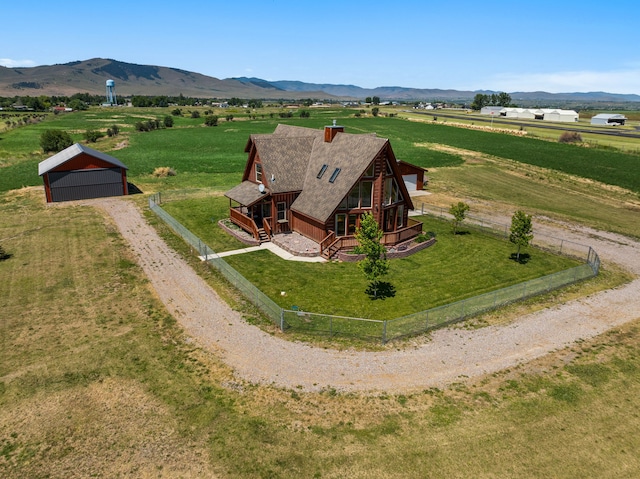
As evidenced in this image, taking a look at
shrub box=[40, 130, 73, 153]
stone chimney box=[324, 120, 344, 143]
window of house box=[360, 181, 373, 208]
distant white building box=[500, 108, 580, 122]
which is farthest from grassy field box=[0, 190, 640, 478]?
distant white building box=[500, 108, 580, 122]

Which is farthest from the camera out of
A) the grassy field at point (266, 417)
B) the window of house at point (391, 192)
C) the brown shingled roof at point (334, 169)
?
the window of house at point (391, 192)

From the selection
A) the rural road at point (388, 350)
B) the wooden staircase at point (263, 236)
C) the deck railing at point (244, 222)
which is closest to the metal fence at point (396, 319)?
the rural road at point (388, 350)

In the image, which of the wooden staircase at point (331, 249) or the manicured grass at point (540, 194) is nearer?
the wooden staircase at point (331, 249)

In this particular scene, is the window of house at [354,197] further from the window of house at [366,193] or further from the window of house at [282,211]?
the window of house at [282,211]

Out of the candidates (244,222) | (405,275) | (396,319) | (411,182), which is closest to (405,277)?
(405,275)

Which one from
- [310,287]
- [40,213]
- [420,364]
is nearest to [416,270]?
[310,287]

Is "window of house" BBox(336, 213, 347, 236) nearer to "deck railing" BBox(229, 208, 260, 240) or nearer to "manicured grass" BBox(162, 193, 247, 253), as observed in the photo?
"deck railing" BBox(229, 208, 260, 240)
